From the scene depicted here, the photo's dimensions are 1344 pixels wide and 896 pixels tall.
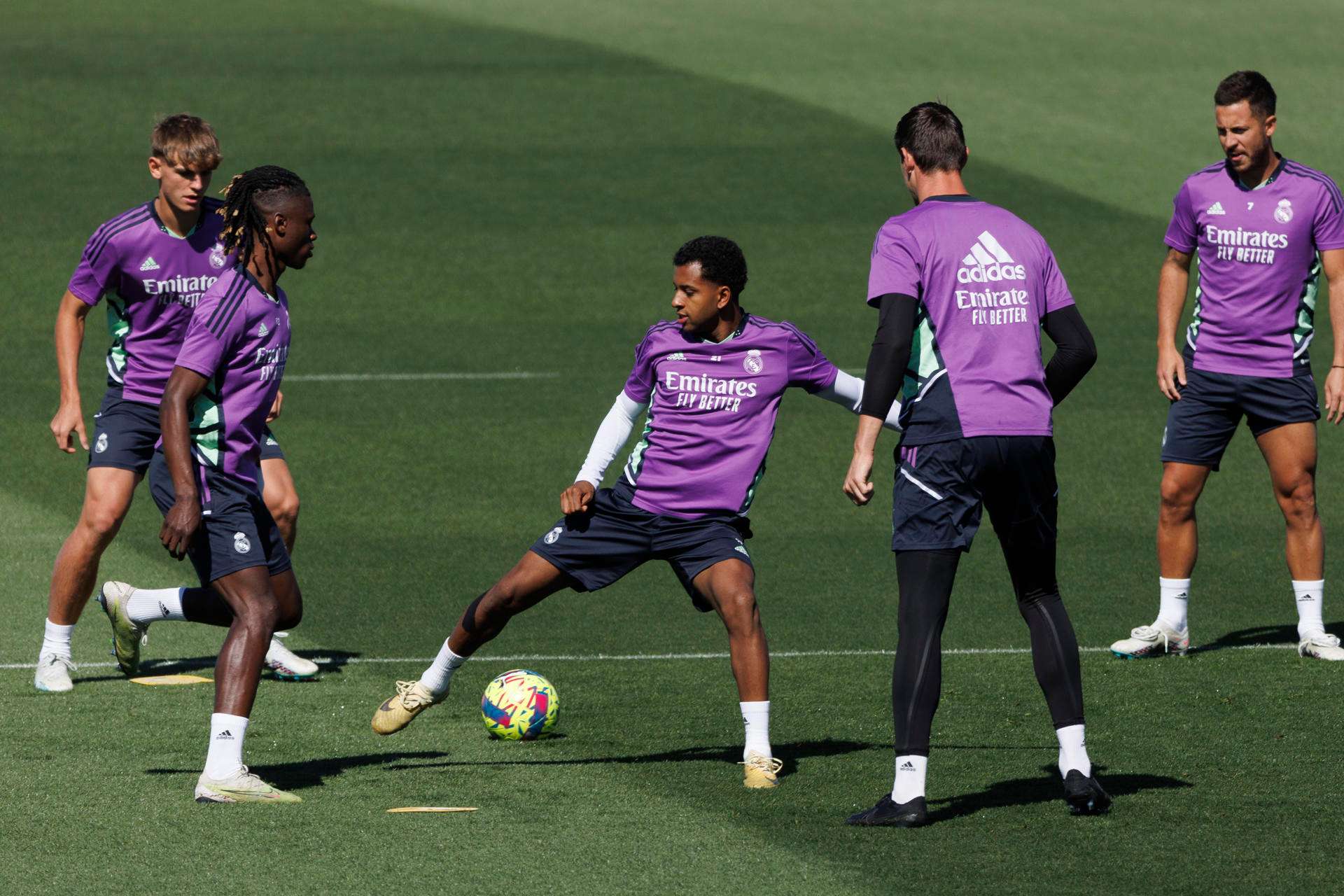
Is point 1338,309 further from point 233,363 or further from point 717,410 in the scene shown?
point 233,363

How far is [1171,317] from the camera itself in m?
9.48

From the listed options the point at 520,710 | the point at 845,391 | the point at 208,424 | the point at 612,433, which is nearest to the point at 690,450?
the point at 612,433

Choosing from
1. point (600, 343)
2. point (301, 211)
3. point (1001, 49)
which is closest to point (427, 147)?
point (600, 343)

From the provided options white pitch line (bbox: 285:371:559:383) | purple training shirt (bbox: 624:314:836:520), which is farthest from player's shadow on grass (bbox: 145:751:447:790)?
white pitch line (bbox: 285:371:559:383)

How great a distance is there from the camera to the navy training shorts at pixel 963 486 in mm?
6559

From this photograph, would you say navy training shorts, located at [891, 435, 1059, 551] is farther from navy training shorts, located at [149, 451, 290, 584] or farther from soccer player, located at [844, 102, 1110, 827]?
navy training shorts, located at [149, 451, 290, 584]

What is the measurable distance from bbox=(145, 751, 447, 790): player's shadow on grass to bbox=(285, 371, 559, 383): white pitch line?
9383 mm

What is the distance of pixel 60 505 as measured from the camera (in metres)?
13.1

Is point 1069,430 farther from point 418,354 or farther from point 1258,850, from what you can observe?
point 1258,850

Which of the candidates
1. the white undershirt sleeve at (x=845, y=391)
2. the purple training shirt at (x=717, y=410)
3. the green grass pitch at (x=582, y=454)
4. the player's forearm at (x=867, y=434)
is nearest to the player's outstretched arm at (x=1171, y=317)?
the green grass pitch at (x=582, y=454)

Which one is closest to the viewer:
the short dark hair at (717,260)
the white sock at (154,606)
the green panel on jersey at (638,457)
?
the short dark hair at (717,260)

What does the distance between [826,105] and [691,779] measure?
20894 millimetres

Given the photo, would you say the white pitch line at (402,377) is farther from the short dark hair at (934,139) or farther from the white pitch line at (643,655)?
the short dark hair at (934,139)

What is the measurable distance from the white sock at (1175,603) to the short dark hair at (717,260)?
9.92 ft
